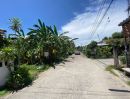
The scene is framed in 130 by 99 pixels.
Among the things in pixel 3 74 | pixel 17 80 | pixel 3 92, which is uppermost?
pixel 3 74

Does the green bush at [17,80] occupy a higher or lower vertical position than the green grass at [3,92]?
higher

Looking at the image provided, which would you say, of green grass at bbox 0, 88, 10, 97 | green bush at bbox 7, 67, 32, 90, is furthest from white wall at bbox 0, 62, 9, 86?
green grass at bbox 0, 88, 10, 97

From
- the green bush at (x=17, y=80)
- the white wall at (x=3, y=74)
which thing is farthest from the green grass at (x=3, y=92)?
the white wall at (x=3, y=74)

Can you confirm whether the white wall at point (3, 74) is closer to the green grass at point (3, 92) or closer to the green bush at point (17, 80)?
the green bush at point (17, 80)

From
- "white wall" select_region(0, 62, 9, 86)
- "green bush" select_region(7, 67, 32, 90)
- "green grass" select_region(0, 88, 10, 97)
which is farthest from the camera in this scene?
"white wall" select_region(0, 62, 9, 86)

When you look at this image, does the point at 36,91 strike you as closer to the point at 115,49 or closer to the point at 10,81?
the point at 10,81

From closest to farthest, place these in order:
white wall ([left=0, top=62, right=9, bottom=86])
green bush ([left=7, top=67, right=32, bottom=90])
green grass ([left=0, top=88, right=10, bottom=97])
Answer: green grass ([left=0, top=88, right=10, bottom=97]) → green bush ([left=7, top=67, right=32, bottom=90]) → white wall ([left=0, top=62, right=9, bottom=86])

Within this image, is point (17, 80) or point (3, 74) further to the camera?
point (3, 74)

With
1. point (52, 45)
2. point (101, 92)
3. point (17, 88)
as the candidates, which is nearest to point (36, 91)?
point (17, 88)

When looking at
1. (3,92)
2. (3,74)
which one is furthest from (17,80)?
(3,92)

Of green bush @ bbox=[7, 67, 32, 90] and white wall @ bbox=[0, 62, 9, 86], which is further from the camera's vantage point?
white wall @ bbox=[0, 62, 9, 86]

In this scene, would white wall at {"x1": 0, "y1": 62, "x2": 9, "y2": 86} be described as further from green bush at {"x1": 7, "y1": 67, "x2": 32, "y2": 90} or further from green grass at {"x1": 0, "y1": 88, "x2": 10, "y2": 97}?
green grass at {"x1": 0, "y1": 88, "x2": 10, "y2": 97}

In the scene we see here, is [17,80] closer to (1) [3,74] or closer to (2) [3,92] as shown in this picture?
(1) [3,74]

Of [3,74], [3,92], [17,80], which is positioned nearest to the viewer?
[3,92]
